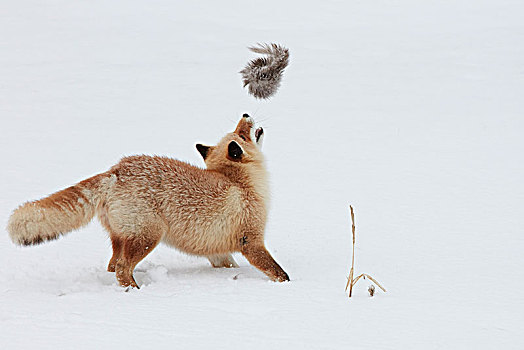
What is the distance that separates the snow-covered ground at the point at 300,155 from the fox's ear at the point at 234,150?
1.13 metres

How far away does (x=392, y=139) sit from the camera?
38.6ft

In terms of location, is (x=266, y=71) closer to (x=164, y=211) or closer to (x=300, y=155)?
(x=300, y=155)

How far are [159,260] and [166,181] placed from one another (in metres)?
1.15

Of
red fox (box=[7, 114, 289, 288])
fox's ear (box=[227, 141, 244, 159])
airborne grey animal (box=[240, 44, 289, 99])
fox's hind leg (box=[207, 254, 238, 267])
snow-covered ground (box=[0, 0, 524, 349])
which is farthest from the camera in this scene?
airborne grey animal (box=[240, 44, 289, 99])

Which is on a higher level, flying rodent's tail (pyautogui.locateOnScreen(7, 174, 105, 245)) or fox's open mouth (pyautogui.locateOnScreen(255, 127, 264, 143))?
fox's open mouth (pyautogui.locateOnScreen(255, 127, 264, 143))

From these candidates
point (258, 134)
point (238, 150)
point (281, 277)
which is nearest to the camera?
point (281, 277)

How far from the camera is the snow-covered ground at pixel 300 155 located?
430cm

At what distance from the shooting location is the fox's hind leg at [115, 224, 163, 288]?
5609 mm

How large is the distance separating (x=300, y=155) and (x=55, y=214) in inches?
240

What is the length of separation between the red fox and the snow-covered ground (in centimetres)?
29

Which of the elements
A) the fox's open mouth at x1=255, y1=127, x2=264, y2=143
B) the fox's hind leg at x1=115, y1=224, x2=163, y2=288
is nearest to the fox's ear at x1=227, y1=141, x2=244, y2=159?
the fox's open mouth at x1=255, y1=127, x2=264, y2=143

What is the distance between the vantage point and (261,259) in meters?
5.97

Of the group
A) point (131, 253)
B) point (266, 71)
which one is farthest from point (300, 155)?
point (131, 253)

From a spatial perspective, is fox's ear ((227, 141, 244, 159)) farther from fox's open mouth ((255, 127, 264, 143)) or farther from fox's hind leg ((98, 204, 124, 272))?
fox's hind leg ((98, 204, 124, 272))
